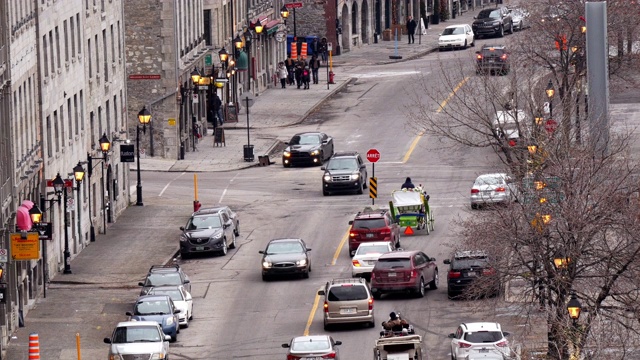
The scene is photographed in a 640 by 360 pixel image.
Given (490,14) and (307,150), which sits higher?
(490,14)

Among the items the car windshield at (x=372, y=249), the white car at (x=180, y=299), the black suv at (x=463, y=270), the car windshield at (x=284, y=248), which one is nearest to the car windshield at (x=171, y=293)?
the white car at (x=180, y=299)

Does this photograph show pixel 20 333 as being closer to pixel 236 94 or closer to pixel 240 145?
pixel 240 145

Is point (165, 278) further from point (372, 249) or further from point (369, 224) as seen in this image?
point (369, 224)

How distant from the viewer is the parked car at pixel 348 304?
58.8 meters

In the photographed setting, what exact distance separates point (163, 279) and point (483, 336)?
1405 cm

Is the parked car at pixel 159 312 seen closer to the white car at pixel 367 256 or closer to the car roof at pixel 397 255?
the car roof at pixel 397 255

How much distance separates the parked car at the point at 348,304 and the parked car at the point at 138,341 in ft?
19.1

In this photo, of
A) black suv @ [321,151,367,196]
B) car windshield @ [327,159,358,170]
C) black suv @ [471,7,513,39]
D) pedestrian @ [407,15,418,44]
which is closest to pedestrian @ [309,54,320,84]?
pedestrian @ [407,15,418,44]

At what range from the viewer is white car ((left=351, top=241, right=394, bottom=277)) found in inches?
2608

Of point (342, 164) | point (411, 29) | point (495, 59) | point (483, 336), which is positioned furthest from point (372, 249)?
point (411, 29)

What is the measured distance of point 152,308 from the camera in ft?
194

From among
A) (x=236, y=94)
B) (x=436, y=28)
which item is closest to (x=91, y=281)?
(x=236, y=94)

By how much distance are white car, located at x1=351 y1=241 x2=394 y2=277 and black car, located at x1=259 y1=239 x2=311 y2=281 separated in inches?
69.1

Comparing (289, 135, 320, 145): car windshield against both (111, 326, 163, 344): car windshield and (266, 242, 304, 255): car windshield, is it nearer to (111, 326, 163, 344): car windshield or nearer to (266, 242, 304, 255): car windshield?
(266, 242, 304, 255): car windshield
